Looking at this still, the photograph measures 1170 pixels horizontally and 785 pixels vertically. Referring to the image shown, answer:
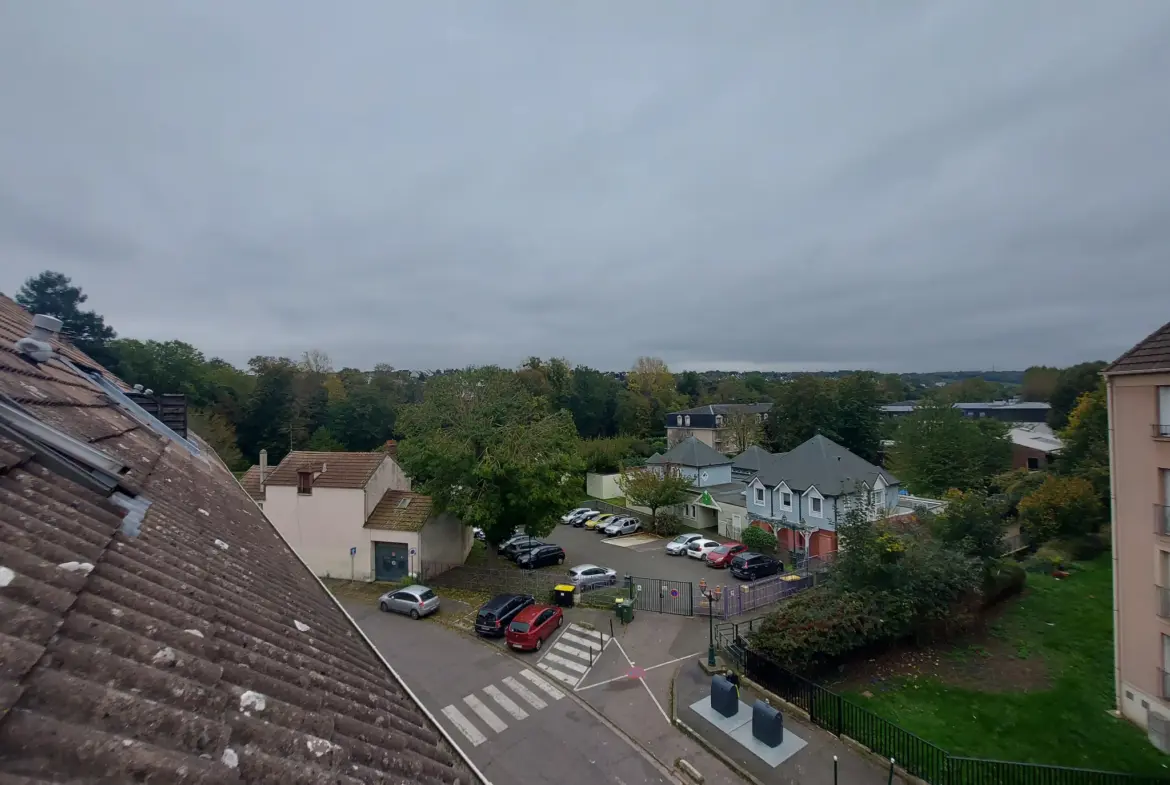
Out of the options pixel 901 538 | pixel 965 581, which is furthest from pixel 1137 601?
pixel 901 538

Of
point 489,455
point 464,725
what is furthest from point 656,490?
point 464,725

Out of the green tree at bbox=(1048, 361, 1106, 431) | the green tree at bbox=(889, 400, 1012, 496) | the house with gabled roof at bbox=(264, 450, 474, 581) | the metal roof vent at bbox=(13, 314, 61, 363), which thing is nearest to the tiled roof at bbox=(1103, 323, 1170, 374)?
the metal roof vent at bbox=(13, 314, 61, 363)

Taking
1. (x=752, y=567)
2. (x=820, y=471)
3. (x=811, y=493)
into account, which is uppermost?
(x=820, y=471)

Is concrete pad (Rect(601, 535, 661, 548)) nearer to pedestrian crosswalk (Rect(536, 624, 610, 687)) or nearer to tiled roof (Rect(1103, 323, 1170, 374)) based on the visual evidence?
pedestrian crosswalk (Rect(536, 624, 610, 687))

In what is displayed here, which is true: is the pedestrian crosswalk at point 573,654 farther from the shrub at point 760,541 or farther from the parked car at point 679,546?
the shrub at point 760,541

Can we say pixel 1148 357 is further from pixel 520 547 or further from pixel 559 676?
pixel 520 547

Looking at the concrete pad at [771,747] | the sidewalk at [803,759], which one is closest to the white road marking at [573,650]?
the sidewalk at [803,759]

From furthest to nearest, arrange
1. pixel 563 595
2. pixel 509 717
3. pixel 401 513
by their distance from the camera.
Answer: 1. pixel 401 513
2. pixel 563 595
3. pixel 509 717
